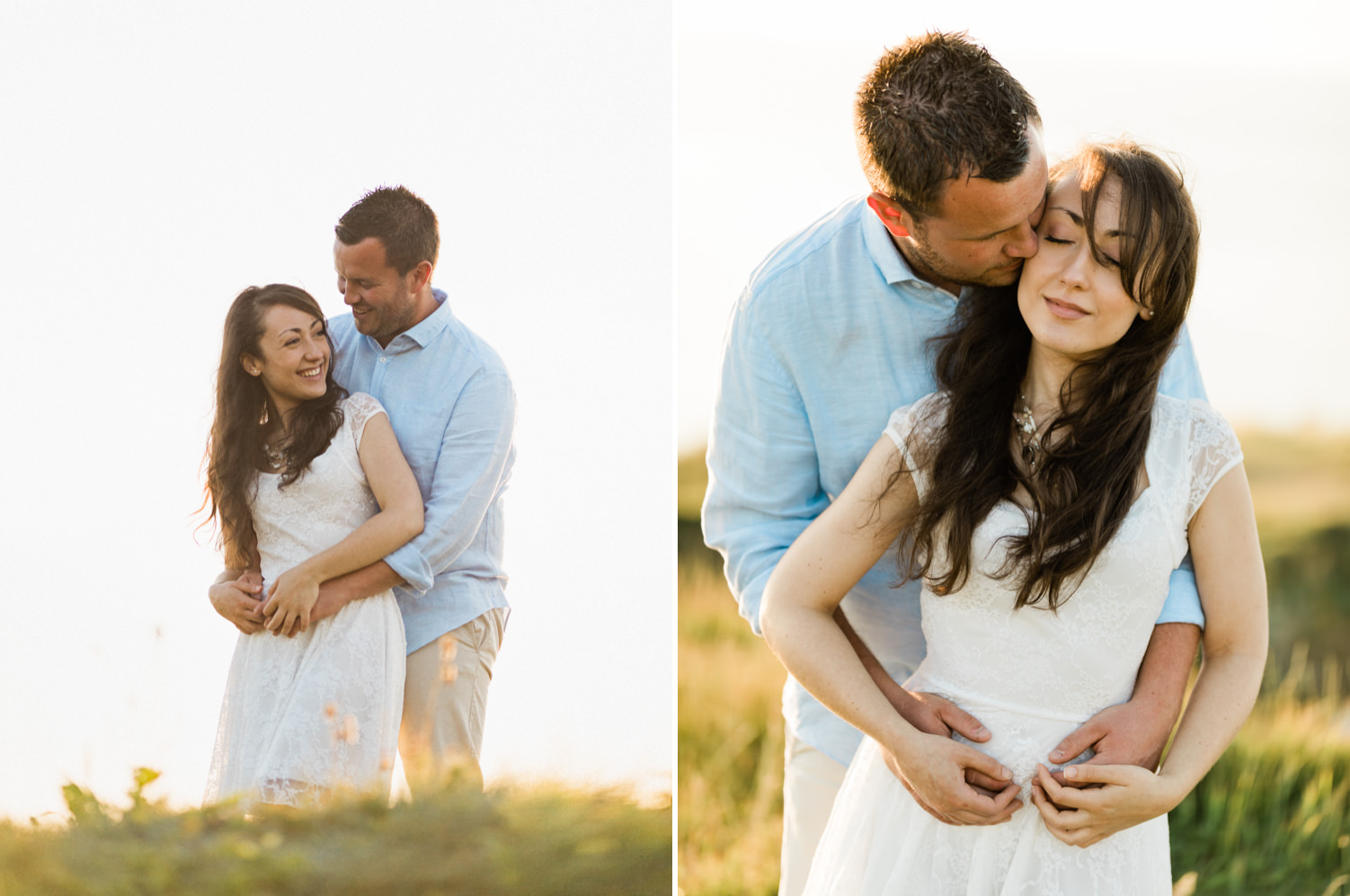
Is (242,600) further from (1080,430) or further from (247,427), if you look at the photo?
(1080,430)

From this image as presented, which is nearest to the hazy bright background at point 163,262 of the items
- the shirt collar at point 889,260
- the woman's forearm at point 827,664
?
the shirt collar at point 889,260

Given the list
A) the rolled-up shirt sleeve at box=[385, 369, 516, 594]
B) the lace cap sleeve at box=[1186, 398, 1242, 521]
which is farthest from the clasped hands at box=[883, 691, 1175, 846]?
the rolled-up shirt sleeve at box=[385, 369, 516, 594]

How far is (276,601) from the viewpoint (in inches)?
85.4

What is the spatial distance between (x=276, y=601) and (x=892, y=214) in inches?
53.9

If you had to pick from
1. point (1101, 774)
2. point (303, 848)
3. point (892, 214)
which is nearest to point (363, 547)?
point (303, 848)

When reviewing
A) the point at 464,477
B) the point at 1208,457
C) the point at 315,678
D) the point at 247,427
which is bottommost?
the point at 315,678

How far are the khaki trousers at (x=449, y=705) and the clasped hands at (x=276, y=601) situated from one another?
230 millimetres

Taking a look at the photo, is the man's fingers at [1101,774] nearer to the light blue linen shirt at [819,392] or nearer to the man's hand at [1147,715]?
the man's hand at [1147,715]

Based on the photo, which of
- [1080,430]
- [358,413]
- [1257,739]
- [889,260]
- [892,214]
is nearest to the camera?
[1080,430]

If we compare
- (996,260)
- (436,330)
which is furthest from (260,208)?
(996,260)

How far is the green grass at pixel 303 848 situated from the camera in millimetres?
2293

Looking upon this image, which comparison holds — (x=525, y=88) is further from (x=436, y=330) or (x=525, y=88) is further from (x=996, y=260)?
(x=996, y=260)

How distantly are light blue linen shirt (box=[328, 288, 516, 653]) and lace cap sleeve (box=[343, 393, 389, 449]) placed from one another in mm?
21

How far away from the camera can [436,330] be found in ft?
7.27
